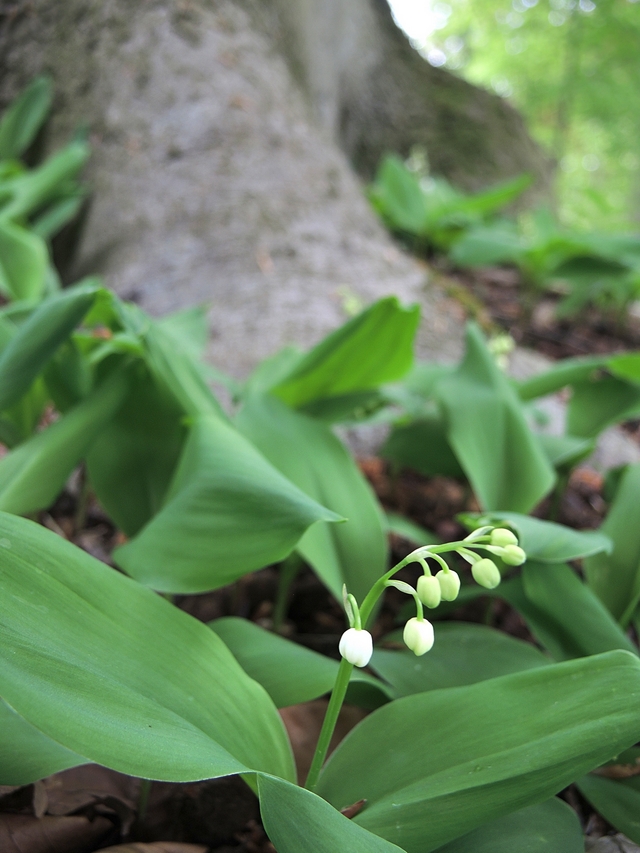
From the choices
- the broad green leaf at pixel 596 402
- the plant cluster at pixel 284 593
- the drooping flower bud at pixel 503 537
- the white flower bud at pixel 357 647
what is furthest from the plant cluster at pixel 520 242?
the white flower bud at pixel 357 647

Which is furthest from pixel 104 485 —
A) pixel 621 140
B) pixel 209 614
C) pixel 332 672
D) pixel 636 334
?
pixel 621 140

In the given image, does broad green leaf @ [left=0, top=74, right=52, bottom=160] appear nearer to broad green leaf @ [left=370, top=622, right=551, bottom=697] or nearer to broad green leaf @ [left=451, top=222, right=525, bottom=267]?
broad green leaf @ [left=451, top=222, right=525, bottom=267]

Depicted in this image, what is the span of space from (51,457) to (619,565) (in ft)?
3.31

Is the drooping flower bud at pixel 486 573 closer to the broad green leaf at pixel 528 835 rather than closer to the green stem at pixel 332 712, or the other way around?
the green stem at pixel 332 712

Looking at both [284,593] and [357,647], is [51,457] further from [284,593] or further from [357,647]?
[357,647]

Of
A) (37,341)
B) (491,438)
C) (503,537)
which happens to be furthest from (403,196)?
(503,537)

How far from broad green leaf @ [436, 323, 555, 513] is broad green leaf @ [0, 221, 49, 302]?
3.61 ft

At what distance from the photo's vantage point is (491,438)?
49.2 inches

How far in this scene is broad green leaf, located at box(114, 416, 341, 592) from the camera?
2.55 ft

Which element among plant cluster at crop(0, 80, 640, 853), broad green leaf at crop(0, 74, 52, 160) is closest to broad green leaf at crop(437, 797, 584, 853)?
plant cluster at crop(0, 80, 640, 853)

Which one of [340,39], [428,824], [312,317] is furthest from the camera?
[340,39]

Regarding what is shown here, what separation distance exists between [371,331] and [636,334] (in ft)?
9.60

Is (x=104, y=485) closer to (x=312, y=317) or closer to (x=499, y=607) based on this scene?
(x=499, y=607)

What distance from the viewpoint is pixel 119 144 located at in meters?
2.62
